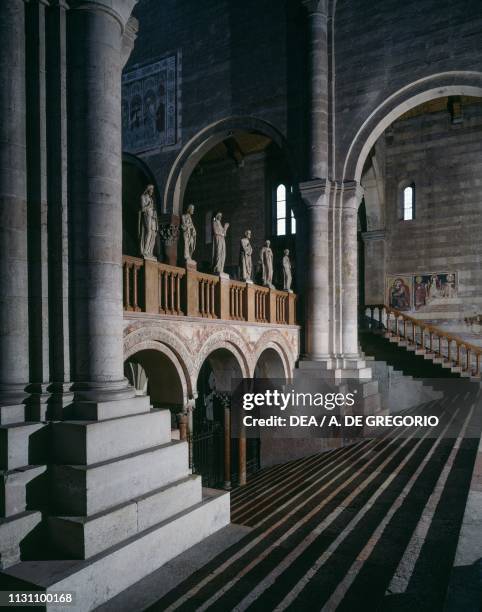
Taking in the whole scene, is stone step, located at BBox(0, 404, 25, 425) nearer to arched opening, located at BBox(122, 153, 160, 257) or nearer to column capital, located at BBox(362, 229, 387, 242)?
arched opening, located at BBox(122, 153, 160, 257)

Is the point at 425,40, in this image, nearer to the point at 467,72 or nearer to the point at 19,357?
the point at 467,72

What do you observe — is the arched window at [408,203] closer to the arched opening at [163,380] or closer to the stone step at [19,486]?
A: the arched opening at [163,380]

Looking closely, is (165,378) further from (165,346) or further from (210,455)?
(210,455)

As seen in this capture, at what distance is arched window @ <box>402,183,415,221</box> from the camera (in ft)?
58.1

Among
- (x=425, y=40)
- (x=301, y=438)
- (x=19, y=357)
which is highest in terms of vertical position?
(x=425, y=40)

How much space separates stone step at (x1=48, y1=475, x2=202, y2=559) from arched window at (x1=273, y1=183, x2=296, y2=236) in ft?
50.1

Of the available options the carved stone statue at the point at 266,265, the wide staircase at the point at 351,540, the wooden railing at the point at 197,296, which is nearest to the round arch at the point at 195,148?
the carved stone statue at the point at 266,265

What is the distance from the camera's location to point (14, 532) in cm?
342

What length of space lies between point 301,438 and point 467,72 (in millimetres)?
9525

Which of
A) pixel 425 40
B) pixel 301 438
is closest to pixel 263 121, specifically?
pixel 425 40

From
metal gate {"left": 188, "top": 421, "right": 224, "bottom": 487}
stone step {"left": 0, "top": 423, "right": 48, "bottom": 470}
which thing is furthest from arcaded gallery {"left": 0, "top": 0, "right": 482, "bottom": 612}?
metal gate {"left": 188, "top": 421, "right": 224, "bottom": 487}

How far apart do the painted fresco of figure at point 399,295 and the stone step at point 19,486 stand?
51.5 feet

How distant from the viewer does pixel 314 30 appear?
41.4 ft

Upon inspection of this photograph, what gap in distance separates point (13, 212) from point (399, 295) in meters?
15.6
